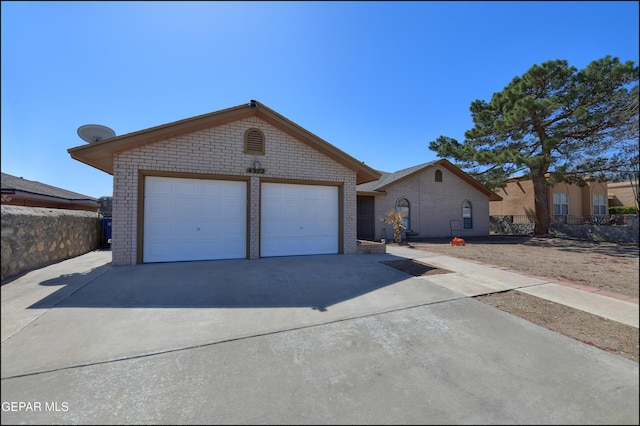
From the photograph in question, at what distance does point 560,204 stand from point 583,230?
21030 millimetres

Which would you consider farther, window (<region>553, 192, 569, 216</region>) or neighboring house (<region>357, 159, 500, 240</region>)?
window (<region>553, 192, 569, 216</region>)

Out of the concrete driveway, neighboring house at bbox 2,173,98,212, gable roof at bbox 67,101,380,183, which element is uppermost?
gable roof at bbox 67,101,380,183

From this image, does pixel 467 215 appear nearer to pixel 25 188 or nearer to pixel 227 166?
pixel 227 166

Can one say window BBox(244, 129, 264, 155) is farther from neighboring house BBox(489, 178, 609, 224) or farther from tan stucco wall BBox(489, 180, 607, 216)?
tan stucco wall BBox(489, 180, 607, 216)

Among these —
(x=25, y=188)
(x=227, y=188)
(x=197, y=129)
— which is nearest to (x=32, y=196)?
(x=25, y=188)

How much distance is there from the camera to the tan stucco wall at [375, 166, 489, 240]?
1638 centimetres

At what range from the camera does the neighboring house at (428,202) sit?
53.1 ft

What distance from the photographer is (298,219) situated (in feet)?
28.9

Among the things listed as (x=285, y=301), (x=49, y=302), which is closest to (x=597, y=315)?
(x=285, y=301)

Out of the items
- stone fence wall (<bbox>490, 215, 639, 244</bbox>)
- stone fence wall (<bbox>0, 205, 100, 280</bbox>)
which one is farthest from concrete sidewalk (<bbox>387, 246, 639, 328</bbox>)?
stone fence wall (<bbox>0, 205, 100, 280</bbox>)

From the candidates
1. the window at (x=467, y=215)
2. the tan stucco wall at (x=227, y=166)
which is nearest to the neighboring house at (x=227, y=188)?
the tan stucco wall at (x=227, y=166)

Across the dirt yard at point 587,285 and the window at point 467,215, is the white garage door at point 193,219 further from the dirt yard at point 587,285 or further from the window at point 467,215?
the window at point 467,215

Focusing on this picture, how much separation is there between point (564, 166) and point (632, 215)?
16409 millimetres

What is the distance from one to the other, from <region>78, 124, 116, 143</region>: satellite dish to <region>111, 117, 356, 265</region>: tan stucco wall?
103cm
